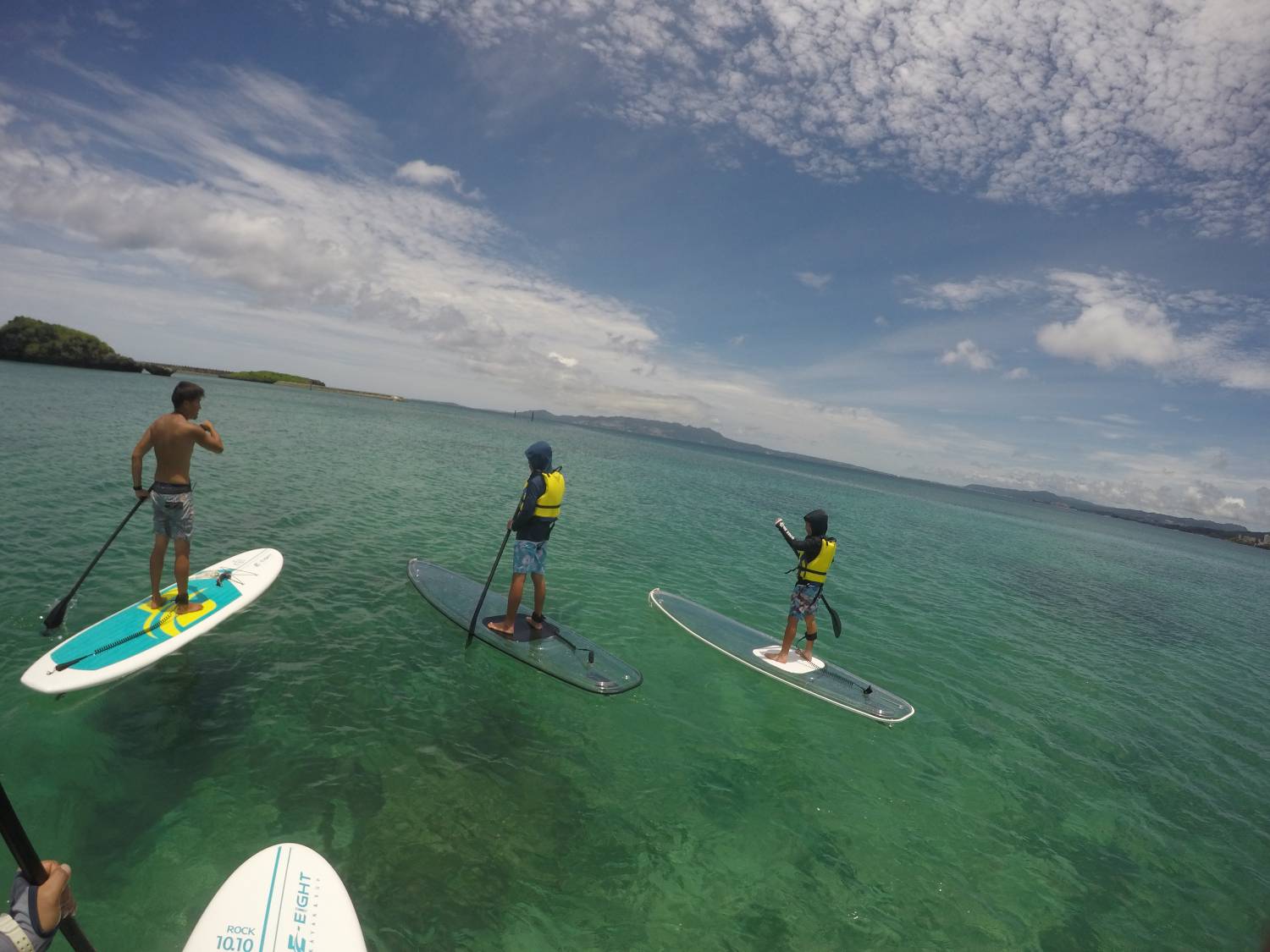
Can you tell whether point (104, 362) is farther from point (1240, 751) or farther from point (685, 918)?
point (1240, 751)

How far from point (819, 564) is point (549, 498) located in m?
6.16

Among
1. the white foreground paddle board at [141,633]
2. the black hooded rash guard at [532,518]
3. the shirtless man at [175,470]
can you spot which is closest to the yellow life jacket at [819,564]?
the black hooded rash guard at [532,518]

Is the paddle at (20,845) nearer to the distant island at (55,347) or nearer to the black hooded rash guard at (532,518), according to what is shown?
the black hooded rash guard at (532,518)

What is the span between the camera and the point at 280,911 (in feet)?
16.5

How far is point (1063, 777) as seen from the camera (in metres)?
11.3

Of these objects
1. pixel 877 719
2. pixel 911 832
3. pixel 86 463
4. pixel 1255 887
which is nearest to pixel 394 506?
pixel 86 463

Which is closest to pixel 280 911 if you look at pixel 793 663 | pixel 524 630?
pixel 524 630

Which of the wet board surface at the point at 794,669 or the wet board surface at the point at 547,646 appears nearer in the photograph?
the wet board surface at the point at 547,646

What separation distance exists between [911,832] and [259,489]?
25.0 metres

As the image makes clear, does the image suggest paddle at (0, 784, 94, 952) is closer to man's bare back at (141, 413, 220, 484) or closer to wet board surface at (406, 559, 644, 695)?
man's bare back at (141, 413, 220, 484)

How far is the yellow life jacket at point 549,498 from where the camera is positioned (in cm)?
1120

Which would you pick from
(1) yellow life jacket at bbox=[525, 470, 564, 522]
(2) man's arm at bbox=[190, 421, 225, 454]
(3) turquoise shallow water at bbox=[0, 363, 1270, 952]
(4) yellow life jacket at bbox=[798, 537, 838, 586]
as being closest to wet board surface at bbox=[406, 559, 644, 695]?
(3) turquoise shallow water at bbox=[0, 363, 1270, 952]

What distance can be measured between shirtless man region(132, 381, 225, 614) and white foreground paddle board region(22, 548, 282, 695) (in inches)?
18.3

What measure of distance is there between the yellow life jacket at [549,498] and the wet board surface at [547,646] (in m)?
A: 2.96
